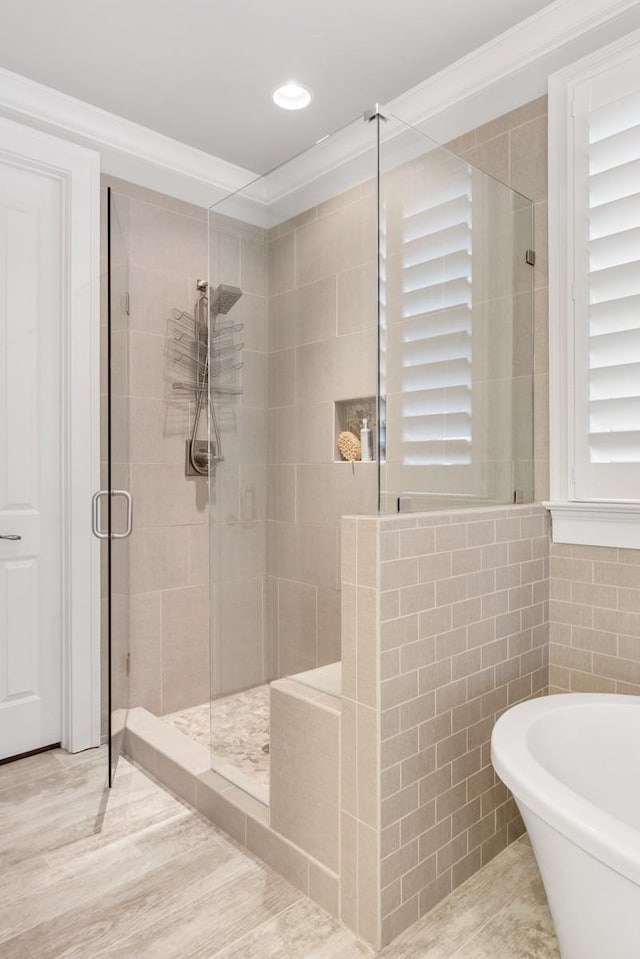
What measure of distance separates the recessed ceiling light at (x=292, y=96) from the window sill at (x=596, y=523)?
1.87 meters

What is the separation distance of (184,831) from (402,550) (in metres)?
1.26

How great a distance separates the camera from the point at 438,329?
1.88 meters

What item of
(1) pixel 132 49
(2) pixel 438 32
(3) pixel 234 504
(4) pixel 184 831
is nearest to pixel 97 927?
(4) pixel 184 831

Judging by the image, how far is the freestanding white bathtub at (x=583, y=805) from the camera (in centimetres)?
109

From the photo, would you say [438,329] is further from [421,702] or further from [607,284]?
[421,702]

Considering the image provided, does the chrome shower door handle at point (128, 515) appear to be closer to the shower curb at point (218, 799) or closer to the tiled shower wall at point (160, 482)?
the tiled shower wall at point (160, 482)

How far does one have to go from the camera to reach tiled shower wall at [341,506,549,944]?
154 cm

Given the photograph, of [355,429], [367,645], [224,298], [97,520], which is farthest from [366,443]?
[97,520]

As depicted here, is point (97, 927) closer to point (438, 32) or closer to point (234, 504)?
point (234, 504)

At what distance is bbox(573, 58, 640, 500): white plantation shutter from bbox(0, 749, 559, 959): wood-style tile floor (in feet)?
4.18

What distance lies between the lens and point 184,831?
201cm

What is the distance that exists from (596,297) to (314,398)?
39.1 inches

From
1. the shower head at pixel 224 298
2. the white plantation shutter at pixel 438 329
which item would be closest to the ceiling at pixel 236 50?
the white plantation shutter at pixel 438 329

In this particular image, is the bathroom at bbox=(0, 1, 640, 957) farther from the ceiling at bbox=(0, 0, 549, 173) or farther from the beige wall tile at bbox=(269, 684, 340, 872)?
the ceiling at bbox=(0, 0, 549, 173)
